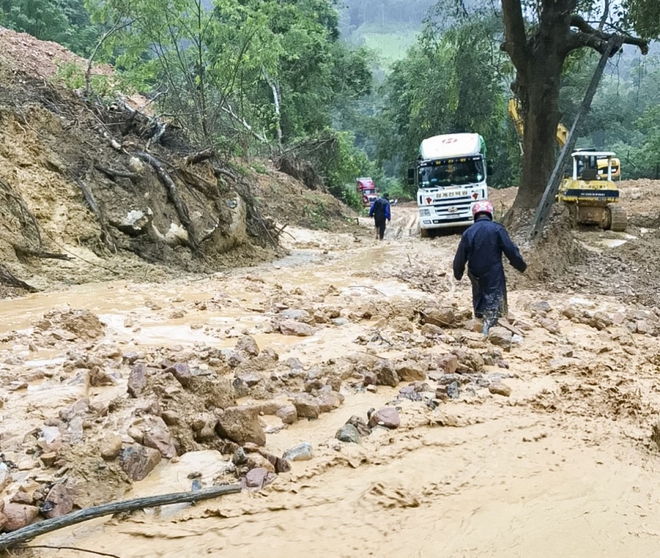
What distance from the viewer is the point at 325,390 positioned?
13.3 ft

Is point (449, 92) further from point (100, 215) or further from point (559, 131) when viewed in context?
point (100, 215)

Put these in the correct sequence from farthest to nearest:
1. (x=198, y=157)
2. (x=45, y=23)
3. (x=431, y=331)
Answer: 1. (x=45, y=23)
2. (x=198, y=157)
3. (x=431, y=331)

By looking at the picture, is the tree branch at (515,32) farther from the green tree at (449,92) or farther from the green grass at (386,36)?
the green grass at (386,36)

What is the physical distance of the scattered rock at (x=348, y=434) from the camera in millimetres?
3350

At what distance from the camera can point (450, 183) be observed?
1814 centimetres

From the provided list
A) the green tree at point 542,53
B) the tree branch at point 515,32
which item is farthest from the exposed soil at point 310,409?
the tree branch at point 515,32

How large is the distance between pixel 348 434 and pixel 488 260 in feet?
12.2

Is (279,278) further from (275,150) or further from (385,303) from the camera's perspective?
(275,150)

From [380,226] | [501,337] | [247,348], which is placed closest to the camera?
[247,348]

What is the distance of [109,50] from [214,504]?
15.3m

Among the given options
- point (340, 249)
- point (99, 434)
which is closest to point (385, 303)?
point (99, 434)

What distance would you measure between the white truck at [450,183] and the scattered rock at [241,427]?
1552cm

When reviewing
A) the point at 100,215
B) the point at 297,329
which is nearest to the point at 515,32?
the point at 100,215

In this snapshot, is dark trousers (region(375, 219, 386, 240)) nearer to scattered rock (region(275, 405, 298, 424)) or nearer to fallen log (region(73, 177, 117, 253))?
fallen log (region(73, 177, 117, 253))
